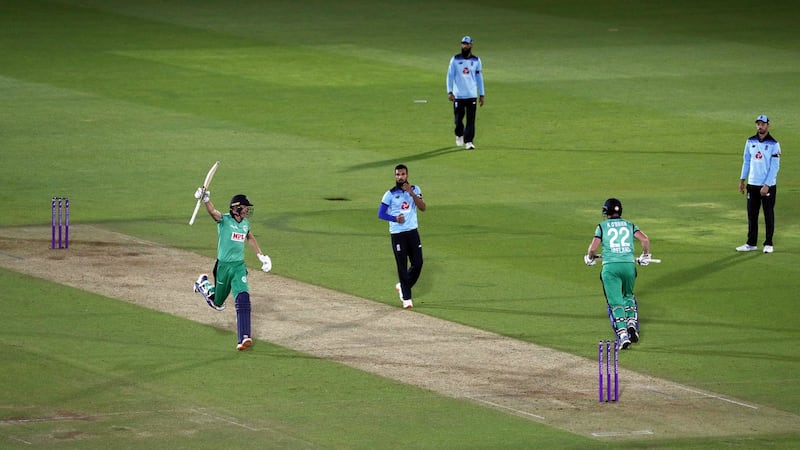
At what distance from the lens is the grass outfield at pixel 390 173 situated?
62.9ft

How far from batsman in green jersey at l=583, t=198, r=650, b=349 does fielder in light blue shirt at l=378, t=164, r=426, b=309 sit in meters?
2.79

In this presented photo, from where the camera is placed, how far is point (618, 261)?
2086cm

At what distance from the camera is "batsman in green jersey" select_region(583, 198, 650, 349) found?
20828mm

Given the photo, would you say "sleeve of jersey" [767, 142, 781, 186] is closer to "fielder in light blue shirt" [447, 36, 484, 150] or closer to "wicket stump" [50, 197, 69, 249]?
"fielder in light blue shirt" [447, 36, 484, 150]

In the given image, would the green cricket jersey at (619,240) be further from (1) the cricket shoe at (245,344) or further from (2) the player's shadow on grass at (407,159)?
(2) the player's shadow on grass at (407,159)

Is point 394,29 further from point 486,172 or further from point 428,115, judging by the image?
point 486,172

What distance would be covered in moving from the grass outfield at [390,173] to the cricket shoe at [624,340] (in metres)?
0.33

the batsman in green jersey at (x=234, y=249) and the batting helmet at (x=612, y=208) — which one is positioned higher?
the batting helmet at (x=612, y=208)

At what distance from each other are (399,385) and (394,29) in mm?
33768

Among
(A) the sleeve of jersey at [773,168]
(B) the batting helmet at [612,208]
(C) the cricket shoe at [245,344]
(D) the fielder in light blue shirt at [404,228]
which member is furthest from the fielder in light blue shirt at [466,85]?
(C) the cricket shoe at [245,344]

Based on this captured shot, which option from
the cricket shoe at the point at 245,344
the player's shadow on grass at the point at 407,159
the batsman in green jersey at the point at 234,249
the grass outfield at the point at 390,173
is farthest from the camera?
the player's shadow on grass at the point at 407,159

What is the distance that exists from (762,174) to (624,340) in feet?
21.1

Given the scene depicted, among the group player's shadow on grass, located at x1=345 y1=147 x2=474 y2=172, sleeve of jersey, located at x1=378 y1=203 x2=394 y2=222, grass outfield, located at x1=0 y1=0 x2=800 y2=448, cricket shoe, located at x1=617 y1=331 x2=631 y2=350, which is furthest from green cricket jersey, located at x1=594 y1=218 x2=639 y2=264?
player's shadow on grass, located at x1=345 y1=147 x2=474 y2=172

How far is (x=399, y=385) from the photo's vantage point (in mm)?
19109
